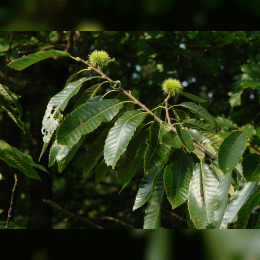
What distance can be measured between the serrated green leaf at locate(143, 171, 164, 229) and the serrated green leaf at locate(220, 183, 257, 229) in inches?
9.5

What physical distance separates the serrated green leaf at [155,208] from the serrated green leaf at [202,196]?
11 centimetres

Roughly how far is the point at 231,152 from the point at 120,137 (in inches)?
13.2

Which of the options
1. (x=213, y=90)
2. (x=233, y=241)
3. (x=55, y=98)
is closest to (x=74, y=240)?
(x=233, y=241)

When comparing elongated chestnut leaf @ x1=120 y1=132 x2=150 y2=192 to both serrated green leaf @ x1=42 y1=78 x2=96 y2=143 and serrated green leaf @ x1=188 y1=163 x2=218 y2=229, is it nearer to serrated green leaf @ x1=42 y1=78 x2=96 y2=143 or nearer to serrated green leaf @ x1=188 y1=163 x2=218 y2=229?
serrated green leaf @ x1=188 y1=163 x2=218 y2=229

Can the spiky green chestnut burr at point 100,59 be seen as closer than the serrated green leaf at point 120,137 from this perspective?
No

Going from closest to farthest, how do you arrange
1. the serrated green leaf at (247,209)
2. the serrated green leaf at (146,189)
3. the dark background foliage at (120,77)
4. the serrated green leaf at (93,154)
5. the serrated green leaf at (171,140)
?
1. the serrated green leaf at (247,209)
2. the serrated green leaf at (171,140)
3. the serrated green leaf at (146,189)
4. the serrated green leaf at (93,154)
5. the dark background foliage at (120,77)

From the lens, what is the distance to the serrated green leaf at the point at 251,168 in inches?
31.7

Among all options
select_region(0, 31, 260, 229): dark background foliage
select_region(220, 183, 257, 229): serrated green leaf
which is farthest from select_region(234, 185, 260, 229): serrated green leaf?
select_region(0, 31, 260, 229): dark background foliage

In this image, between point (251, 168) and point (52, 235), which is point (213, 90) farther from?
point (52, 235)

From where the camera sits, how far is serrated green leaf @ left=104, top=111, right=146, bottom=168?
2.89ft

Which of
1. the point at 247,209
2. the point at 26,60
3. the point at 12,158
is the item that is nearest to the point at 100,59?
the point at 26,60

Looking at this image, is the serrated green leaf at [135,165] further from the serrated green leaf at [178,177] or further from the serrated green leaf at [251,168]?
the serrated green leaf at [251,168]

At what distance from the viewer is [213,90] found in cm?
419

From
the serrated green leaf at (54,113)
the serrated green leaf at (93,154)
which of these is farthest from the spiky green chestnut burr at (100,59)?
the serrated green leaf at (93,154)
